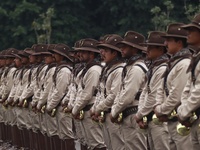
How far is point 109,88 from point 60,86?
287 centimetres

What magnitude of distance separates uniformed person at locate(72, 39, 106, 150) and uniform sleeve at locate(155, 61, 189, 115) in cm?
338

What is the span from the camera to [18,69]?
60.9 feet

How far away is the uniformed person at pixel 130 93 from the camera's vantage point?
1087 centimetres

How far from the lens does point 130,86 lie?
35.6ft

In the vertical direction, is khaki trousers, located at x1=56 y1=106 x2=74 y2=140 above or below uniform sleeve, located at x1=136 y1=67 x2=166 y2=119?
below

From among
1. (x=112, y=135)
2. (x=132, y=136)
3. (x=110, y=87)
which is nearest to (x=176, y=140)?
(x=132, y=136)

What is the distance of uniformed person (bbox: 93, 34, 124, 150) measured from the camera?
11.5 meters

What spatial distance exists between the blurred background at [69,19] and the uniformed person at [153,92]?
34.5 meters

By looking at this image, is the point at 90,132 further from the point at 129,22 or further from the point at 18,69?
the point at 129,22

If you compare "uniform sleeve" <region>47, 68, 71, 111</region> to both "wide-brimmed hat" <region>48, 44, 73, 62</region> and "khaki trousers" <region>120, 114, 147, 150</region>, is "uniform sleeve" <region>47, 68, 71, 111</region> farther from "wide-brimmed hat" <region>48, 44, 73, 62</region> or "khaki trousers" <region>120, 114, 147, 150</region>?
"khaki trousers" <region>120, 114, 147, 150</region>

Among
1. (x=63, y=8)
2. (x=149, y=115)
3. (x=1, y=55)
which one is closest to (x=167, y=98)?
(x=149, y=115)

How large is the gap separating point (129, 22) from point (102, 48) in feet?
110

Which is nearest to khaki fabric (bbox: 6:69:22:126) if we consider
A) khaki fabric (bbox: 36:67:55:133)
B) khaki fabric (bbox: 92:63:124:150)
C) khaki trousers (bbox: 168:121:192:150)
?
khaki fabric (bbox: 36:67:55:133)

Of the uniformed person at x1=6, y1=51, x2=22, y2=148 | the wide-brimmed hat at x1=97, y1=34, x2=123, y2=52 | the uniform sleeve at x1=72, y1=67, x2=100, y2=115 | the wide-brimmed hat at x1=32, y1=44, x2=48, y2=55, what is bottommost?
the uniformed person at x1=6, y1=51, x2=22, y2=148
